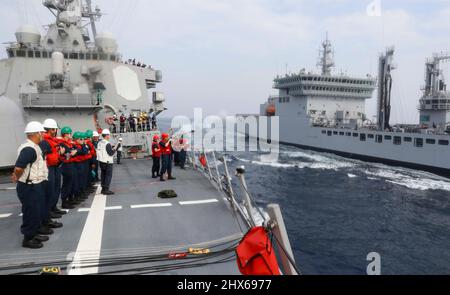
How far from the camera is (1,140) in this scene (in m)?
11.0

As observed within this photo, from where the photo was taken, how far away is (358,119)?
42.8 meters

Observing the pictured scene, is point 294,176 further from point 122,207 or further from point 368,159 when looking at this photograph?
point 122,207

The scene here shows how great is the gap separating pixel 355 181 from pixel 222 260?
774 inches

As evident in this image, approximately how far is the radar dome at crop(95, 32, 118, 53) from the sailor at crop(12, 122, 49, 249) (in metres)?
12.8

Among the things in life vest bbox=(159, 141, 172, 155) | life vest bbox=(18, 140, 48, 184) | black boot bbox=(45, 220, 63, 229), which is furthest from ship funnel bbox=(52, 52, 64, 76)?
life vest bbox=(18, 140, 48, 184)

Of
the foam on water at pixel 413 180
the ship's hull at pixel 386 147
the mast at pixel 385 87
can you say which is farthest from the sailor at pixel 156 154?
the mast at pixel 385 87

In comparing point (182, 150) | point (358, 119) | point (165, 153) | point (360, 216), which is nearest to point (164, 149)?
point (165, 153)

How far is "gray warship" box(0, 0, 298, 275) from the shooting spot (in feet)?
12.7

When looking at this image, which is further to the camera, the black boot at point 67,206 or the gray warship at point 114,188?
the black boot at point 67,206

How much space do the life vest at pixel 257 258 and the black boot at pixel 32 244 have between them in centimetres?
331

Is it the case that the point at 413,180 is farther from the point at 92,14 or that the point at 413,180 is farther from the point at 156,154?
the point at 92,14

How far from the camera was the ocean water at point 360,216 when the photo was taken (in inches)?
357

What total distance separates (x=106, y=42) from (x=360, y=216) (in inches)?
575

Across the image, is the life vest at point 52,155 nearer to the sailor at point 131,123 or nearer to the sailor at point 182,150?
the sailor at point 182,150
